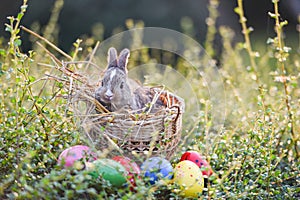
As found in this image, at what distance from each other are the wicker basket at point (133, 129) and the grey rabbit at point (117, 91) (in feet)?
0.29

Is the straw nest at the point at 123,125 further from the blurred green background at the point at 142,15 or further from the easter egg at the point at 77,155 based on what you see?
the blurred green background at the point at 142,15

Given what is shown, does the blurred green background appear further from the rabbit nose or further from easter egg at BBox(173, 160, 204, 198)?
easter egg at BBox(173, 160, 204, 198)

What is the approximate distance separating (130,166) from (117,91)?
470 millimetres

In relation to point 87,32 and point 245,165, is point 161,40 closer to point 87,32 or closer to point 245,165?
point 87,32

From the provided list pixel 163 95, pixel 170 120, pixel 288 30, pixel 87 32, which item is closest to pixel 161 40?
pixel 87 32

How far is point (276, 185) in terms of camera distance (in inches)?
107

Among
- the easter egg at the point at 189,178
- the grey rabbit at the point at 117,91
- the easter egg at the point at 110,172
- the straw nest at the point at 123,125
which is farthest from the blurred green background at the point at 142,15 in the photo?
the easter egg at the point at 110,172

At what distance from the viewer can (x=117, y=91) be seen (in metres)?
2.54

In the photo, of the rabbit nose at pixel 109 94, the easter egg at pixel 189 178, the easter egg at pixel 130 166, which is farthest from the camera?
the rabbit nose at pixel 109 94

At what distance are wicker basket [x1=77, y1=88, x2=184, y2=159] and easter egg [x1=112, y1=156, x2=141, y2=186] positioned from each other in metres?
0.06

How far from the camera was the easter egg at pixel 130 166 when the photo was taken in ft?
7.27

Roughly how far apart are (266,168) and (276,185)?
1.04ft

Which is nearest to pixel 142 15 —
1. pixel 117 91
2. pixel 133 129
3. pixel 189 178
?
pixel 117 91

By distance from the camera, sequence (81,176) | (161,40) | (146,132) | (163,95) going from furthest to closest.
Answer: (161,40) < (163,95) < (146,132) < (81,176)
